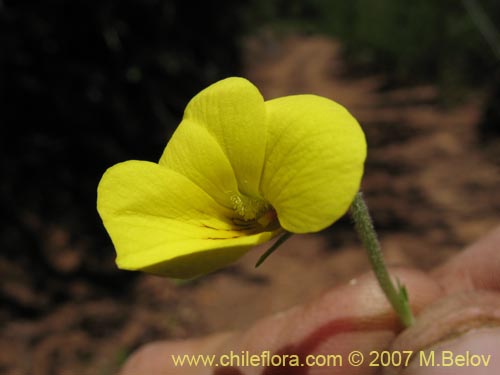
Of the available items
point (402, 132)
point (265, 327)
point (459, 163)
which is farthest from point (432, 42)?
point (265, 327)

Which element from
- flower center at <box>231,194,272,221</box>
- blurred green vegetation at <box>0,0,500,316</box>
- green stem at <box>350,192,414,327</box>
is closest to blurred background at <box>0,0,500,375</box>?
blurred green vegetation at <box>0,0,500,316</box>

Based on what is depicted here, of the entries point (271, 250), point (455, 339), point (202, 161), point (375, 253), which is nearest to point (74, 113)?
point (202, 161)

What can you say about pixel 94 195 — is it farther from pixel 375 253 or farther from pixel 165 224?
pixel 375 253

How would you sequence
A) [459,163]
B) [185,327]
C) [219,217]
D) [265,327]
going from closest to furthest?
1. [219,217]
2. [265,327]
3. [185,327]
4. [459,163]

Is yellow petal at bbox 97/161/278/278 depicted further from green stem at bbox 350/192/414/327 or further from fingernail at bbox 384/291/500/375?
fingernail at bbox 384/291/500/375

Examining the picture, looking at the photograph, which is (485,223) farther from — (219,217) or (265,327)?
(219,217)

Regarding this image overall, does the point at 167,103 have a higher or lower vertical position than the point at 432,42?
higher
